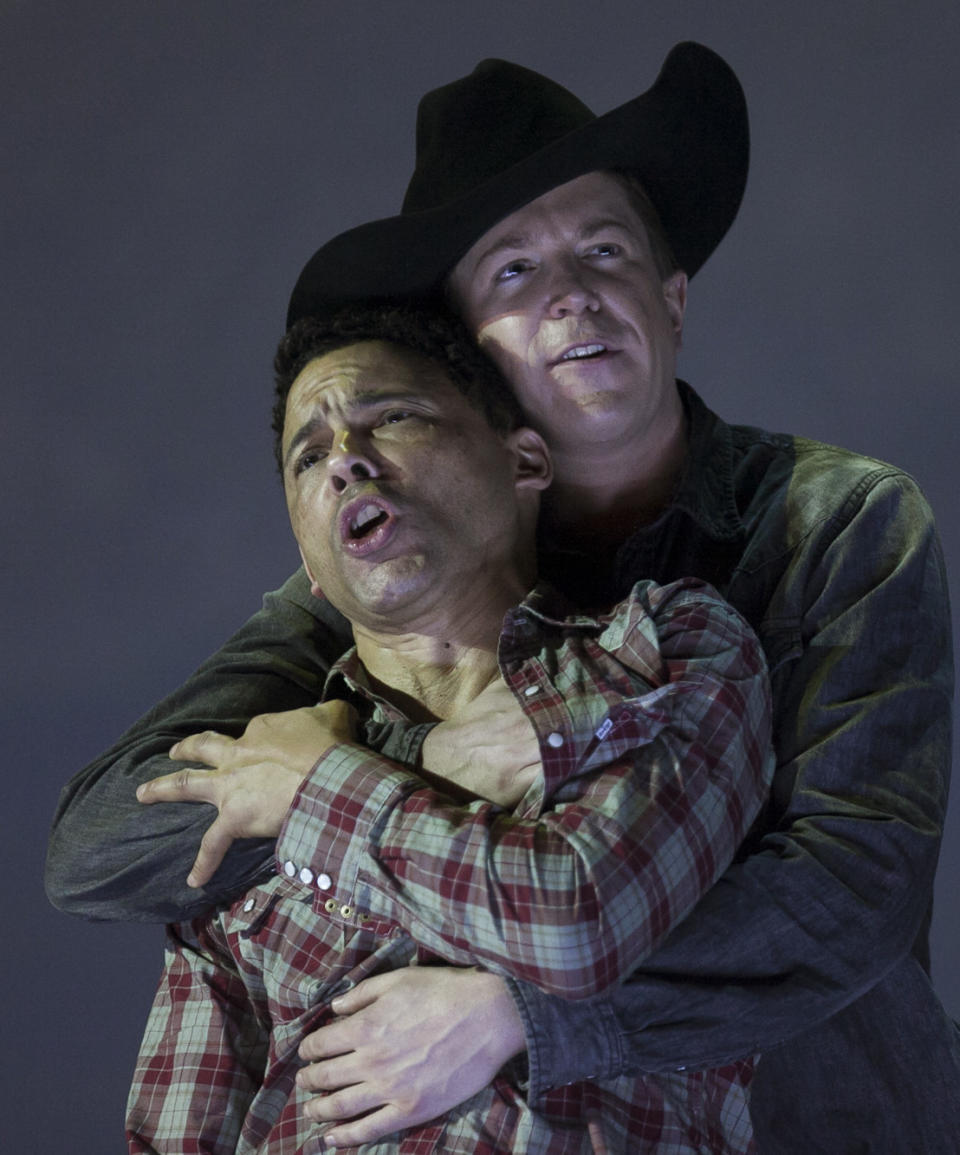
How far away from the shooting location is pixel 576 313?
7.44 feet

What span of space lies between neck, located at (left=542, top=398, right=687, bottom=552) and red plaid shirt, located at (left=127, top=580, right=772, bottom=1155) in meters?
0.44

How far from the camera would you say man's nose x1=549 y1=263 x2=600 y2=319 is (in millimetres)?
2268

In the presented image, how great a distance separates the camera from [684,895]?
1591mm

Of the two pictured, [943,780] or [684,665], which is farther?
[943,780]

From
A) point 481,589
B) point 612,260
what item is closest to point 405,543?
point 481,589

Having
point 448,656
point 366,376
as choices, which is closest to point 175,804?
point 448,656

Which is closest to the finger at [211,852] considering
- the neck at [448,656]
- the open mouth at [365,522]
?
the neck at [448,656]

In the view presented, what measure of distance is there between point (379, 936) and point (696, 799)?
468mm

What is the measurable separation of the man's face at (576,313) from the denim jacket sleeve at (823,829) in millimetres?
359

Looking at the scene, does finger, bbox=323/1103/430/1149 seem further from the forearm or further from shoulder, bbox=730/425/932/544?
shoulder, bbox=730/425/932/544

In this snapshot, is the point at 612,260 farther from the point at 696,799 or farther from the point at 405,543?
the point at 696,799

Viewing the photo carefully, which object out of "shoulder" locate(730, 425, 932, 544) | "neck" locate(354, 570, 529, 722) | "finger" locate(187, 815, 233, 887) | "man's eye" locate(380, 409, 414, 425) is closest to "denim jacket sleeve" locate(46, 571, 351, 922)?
"finger" locate(187, 815, 233, 887)

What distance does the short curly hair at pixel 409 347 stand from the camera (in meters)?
2.17

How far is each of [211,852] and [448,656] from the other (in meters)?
0.43
